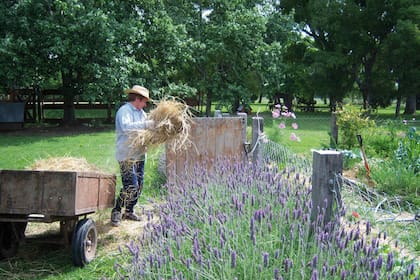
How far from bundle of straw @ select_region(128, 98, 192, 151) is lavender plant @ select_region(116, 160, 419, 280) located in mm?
1297

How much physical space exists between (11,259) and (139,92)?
2.25m

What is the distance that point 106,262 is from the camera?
4.15m

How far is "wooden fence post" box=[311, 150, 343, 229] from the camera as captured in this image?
265 cm

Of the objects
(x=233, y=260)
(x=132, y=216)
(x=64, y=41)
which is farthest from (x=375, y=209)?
(x=64, y=41)

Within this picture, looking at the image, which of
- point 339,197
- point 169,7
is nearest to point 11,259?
point 339,197

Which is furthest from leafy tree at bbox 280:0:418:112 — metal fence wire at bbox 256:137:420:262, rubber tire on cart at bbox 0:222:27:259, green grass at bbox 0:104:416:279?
rubber tire on cart at bbox 0:222:27:259

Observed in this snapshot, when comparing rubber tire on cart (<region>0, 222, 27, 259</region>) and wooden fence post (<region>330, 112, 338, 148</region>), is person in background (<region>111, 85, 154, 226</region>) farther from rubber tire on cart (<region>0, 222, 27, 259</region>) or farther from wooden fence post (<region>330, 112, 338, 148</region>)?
wooden fence post (<region>330, 112, 338, 148</region>)

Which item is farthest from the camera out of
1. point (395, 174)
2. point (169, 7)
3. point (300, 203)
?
point (169, 7)

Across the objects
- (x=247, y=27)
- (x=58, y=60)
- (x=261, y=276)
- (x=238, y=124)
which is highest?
(x=247, y=27)

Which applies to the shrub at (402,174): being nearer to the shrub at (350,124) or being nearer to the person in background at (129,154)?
the shrub at (350,124)

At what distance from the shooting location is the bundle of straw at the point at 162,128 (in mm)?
4789

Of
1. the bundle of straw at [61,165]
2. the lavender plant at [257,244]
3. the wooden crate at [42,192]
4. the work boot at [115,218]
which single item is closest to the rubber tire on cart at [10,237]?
the wooden crate at [42,192]

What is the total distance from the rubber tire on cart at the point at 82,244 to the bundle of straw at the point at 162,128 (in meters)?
1.10

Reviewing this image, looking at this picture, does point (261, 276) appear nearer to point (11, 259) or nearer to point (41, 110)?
point (11, 259)
